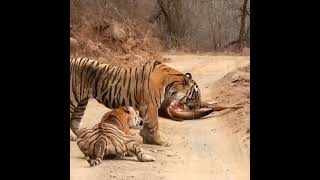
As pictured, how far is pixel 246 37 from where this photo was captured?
4266 mm

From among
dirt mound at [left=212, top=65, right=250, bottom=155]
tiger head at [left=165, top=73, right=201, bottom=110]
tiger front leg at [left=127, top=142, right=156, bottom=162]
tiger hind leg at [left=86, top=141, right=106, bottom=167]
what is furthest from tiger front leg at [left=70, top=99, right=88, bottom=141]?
dirt mound at [left=212, top=65, right=250, bottom=155]

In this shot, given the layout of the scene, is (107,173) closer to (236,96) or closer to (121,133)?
(121,133)

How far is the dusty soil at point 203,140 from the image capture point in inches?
162

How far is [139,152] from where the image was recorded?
417 cm

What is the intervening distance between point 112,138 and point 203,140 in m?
0.52

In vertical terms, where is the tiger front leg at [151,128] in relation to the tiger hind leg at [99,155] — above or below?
above

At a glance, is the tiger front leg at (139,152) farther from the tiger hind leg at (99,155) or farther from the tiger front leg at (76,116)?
the tiger front leg at (76,116)

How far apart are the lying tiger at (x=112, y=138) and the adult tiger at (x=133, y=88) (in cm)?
5

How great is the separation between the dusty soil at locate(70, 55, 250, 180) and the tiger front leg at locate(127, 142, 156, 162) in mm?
28

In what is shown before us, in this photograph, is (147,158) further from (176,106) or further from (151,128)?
(176,106)

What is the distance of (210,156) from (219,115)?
0.85 feet

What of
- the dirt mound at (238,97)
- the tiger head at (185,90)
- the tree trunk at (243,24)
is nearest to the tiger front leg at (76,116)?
the tiger head at (185,90)

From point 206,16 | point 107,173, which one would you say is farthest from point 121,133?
point 206,16
